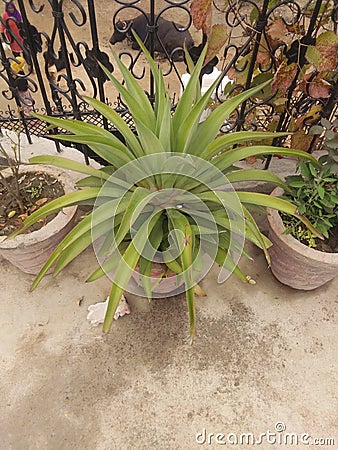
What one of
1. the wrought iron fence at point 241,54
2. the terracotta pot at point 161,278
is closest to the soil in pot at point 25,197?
the wrought iron fence at point 241,54

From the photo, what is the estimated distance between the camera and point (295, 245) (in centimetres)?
158

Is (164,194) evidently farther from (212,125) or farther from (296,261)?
(296,261)

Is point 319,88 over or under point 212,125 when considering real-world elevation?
over

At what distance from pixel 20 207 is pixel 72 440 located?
35.7 inches

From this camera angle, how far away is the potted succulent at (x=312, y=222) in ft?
4.99

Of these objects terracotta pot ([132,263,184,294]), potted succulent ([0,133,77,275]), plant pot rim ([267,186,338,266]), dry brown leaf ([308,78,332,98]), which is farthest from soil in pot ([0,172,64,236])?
dry brown leaf ([308,78,332,98])

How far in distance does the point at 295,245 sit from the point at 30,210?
3.52ft

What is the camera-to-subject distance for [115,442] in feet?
4.86


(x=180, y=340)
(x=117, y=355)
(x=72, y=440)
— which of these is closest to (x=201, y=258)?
(x=180, y=340)

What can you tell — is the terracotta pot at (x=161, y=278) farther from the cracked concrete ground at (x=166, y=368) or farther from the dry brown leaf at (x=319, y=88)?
the dry brown leaf at (x=319, y=88)

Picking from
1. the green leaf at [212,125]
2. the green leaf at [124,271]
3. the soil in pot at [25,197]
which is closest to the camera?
the green leaf at [124,271]

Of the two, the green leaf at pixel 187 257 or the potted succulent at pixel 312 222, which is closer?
the green leaf at pixel 187 257

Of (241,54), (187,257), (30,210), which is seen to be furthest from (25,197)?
(241,54)

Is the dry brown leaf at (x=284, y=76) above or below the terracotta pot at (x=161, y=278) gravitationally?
above
